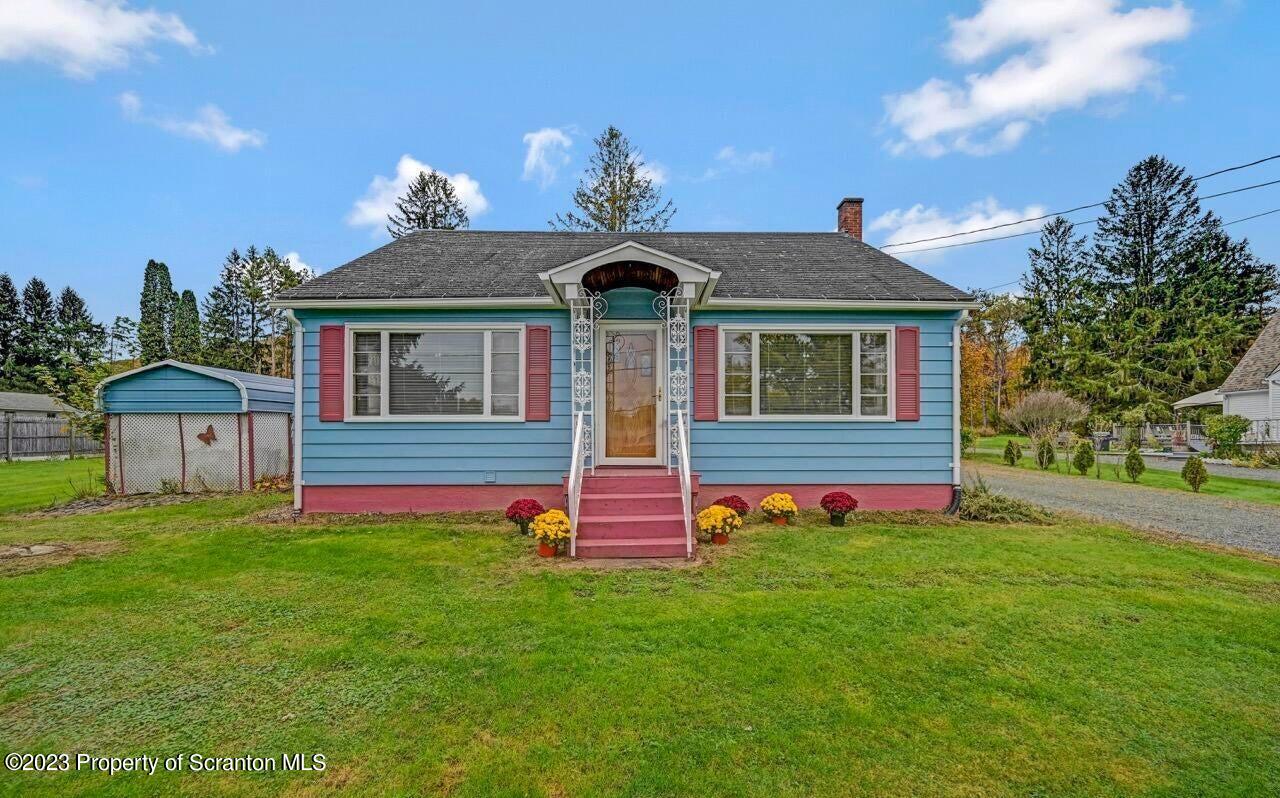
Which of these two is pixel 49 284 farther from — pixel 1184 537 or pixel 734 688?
pixel 1184 537

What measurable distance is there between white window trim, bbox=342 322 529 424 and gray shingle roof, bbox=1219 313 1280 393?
26059mm

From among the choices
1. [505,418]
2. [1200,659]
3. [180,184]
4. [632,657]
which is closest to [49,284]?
[180,184]

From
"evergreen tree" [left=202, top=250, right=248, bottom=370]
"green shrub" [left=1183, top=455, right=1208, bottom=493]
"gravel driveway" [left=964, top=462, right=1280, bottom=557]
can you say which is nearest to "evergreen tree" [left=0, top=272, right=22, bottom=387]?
"evergreen tree" [left=202, top=250, right=248, bottom=370]

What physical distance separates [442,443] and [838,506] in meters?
5.60

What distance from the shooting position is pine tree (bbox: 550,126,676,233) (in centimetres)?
2348

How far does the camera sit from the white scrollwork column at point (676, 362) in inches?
275

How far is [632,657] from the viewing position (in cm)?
336

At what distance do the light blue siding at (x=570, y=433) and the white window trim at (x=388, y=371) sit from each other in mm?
73

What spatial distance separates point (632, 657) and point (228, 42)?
51.6ft

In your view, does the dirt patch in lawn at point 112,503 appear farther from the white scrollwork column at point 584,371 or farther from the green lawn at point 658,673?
the white scrollwork column at point 584,371

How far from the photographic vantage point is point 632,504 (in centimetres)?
627

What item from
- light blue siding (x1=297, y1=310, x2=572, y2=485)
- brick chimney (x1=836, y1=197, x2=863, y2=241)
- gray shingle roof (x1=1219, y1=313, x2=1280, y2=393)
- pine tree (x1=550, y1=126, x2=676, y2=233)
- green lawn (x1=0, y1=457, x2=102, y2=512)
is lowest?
green lawn (x1=0, y1=457, x2=102, y2=512)

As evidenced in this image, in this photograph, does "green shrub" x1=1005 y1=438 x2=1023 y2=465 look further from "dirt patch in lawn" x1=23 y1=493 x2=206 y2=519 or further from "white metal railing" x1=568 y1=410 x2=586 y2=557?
"dirt patch in lawn" x1=23 y1=493 x2=206 y2=519

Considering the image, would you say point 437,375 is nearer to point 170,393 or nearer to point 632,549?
point 632,549
